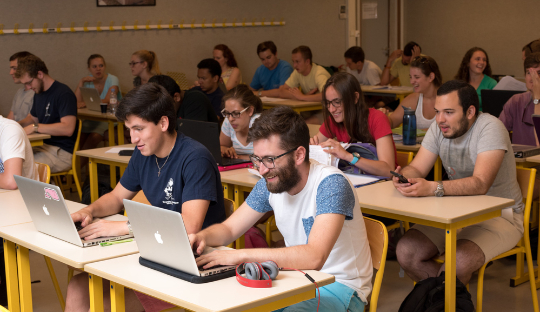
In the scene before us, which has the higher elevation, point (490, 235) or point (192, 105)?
point (192, 105)

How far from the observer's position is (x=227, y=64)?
287 inches

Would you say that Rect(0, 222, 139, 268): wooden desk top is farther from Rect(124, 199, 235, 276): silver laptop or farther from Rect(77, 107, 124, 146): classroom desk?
Rect(77, 107, 124, 146): classroom desk

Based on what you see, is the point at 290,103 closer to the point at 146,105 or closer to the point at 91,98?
the point at 91,98

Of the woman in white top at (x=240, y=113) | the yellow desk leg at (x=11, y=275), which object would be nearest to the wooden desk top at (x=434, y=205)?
the woman in white top at (x=240, y=113)

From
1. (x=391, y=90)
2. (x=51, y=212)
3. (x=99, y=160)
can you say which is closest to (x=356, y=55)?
(x=391, y=90)

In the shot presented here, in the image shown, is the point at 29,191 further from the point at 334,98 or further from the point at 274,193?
the point at 334,98

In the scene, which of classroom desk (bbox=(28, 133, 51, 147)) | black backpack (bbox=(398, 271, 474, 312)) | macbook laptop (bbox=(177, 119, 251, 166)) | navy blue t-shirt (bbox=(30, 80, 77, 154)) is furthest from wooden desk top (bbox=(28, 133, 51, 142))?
black backpack (bbox=(398, 271, 474, 312))

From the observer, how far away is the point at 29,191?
84.0 inches

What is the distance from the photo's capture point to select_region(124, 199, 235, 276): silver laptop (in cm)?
156

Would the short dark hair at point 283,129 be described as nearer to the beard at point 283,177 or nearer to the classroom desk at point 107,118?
Answer: the beard at point 283,177

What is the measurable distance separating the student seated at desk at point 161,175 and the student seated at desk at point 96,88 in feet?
12.4

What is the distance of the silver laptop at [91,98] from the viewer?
5941 mm

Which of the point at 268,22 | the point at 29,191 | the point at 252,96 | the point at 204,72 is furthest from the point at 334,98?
the point at 268,22

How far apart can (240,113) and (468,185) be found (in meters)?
1.42
